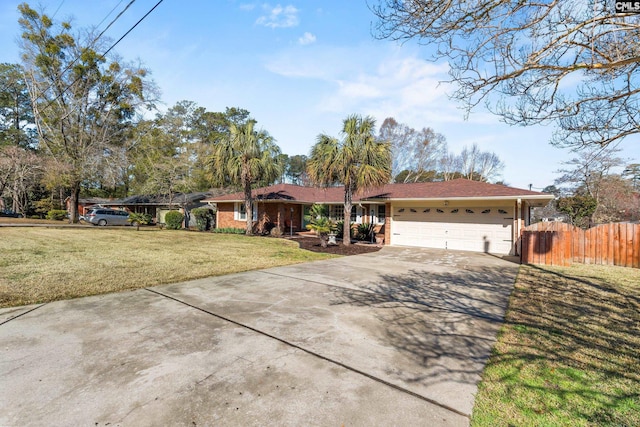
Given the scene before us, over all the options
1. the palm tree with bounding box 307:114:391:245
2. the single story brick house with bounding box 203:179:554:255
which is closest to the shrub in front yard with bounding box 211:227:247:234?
the single story brick house with bounding box 203:179:554:255

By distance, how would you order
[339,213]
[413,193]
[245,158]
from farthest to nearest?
1. [339,213]
2. [245,158]
3. [413,193]

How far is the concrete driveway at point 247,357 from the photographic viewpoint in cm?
246

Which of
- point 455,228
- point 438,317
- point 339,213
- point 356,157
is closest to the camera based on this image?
point 438,317

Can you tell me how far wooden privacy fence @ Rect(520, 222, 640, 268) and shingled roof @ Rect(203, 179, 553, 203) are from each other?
1583 millimetres

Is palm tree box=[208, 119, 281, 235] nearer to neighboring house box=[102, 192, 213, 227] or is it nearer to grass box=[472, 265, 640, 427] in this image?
neighboring house box=[102, 192, 213, 227]

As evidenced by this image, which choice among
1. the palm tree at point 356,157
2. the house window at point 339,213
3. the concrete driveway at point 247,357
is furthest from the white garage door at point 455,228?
the concrete driveway at point 247,357

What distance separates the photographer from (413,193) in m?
15.3

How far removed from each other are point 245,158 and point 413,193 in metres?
9.48

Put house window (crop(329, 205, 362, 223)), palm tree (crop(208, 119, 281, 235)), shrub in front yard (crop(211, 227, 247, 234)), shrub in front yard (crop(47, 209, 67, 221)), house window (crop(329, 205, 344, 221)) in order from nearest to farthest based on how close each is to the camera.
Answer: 1. palm tree (crop(208, 119, 281, 235))
2. house window (crop(329, 205, 362, 223))
3. house window (crop(329, 205, 344, 221))
4. shrub in front yard (crop(211, 227, 247, 234))
5. shrub in front yard (crop(47, 209, 67, 221))

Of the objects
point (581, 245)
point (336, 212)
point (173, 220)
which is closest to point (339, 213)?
point (336, 212)

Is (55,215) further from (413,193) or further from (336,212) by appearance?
(413,193)

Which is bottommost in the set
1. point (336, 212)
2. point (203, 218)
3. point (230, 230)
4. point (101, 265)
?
point (101, 265)

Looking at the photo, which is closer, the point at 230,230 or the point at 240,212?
the point at 230,230

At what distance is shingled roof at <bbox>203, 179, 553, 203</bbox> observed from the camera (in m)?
12.6
